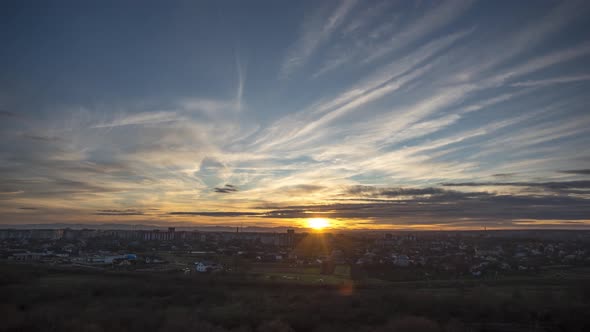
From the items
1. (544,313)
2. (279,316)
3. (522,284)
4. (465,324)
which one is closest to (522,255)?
(522,284)

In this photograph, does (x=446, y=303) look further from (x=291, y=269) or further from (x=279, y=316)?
(x=291, y=269)

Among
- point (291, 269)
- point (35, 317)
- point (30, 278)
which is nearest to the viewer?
point (35, 317)

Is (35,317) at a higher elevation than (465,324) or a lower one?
higher

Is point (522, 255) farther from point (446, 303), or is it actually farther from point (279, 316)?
point (279, 316)

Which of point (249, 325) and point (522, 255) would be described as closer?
point (249, 325)

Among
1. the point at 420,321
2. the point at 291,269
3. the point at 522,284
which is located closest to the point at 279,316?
the point at 420,321

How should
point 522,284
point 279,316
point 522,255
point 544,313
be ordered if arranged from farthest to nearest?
1. point 522,255
2. point 522,284
3. point 544,313
4. point 279,316
